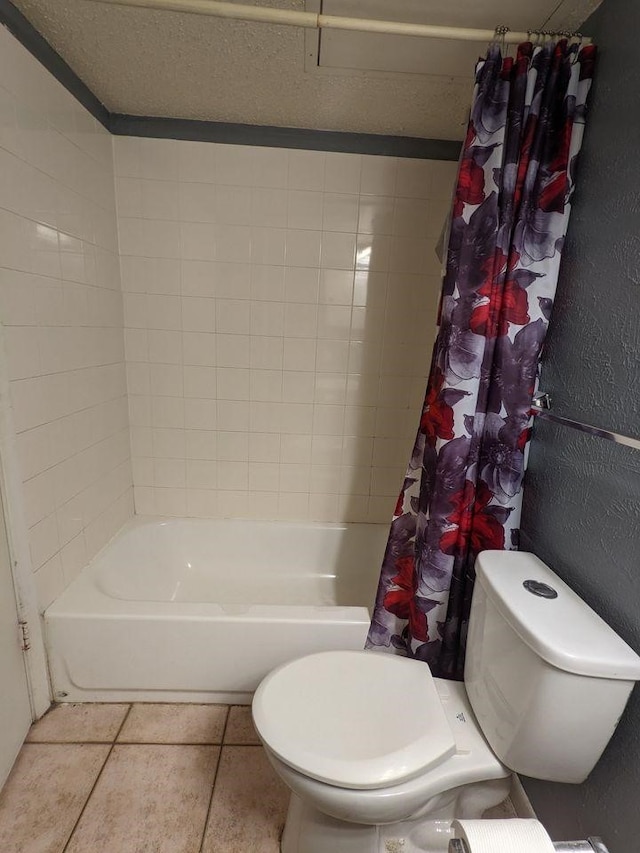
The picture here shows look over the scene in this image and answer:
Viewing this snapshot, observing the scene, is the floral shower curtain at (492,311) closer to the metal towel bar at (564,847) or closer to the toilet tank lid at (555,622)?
the toilet tank lid at (555,622)

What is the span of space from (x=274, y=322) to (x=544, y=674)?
5.05ft

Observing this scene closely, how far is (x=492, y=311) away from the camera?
42.6 inches

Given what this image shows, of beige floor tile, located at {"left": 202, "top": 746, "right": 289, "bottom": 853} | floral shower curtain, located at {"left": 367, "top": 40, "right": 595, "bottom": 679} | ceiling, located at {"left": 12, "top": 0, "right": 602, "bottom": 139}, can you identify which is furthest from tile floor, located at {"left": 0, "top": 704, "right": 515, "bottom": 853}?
ceiling, located at {"left": 12, "top": 0, "right": 602, "bottom": 139}

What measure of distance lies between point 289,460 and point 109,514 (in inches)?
31.6

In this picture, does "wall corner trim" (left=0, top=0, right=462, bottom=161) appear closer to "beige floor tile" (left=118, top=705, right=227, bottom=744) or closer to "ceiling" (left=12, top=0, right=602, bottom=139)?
"ceiling" (left=12, top=0, right=602, bottom=139)

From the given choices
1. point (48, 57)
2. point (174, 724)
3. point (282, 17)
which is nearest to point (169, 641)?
point (174, 724)

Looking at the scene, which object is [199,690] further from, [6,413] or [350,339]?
[350,339]

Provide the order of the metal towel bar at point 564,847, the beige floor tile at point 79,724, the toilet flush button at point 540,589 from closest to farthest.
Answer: the metal towel bar at point 564,847, the toilet flush button at point 540,589, the beige floor tile at point 79,724

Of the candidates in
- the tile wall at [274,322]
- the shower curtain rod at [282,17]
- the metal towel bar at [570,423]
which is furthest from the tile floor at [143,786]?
the shower curtain rod at [282,17]

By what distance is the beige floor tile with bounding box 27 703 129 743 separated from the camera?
1319 mm

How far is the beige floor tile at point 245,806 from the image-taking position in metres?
1.07

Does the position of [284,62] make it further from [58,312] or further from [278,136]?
[58,312]

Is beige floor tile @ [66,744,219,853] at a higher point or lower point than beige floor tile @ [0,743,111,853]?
higher

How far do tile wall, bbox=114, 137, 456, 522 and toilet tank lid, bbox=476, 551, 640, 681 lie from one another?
1.03 meters
